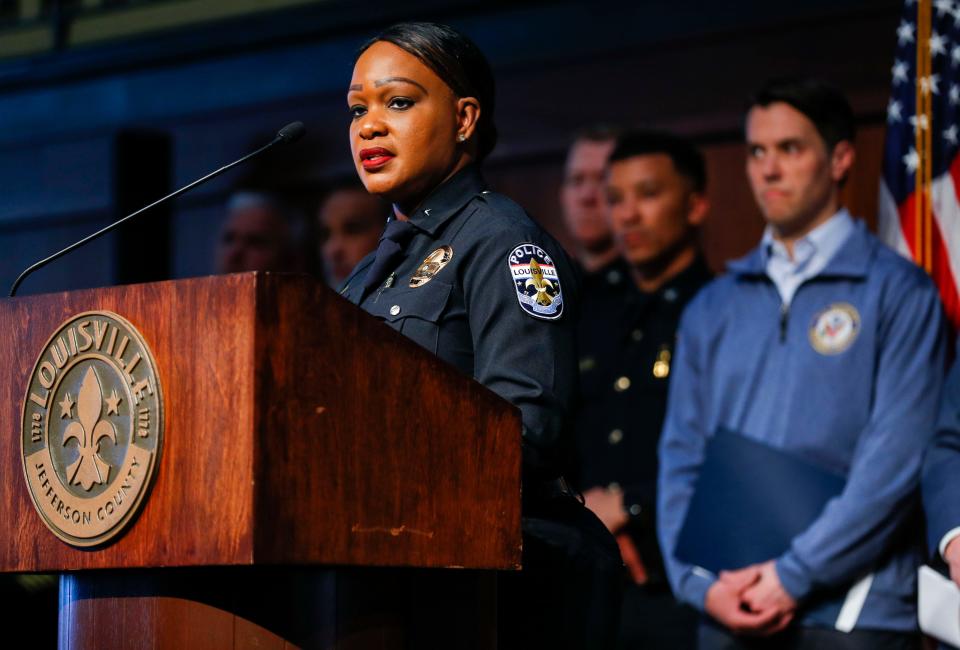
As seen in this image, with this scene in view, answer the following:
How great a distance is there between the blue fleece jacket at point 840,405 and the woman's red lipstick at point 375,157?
197 cm

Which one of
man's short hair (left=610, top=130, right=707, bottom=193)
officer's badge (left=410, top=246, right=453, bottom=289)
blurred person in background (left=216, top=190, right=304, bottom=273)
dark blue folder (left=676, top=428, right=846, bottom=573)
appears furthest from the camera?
blurred person in background (left=216, top=190, right=304, bottom=273)

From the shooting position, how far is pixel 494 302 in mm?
2244

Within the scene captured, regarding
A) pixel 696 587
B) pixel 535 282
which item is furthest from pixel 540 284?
pixel 696 587

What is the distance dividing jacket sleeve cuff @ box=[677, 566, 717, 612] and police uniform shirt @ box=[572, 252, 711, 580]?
0.41 m

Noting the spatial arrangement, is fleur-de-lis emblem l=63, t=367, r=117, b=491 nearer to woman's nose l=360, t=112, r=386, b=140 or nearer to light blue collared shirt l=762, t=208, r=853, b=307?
woman's nose l=360, t=112, r=386, b=140

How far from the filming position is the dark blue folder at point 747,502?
406cm

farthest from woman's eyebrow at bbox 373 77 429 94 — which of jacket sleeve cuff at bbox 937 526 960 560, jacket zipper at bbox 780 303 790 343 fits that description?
jacket zipper at bbox 780 303 790 343

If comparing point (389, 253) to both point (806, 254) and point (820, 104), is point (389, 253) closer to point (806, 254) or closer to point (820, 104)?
point (806, 254)

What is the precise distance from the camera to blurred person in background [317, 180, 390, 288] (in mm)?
5949

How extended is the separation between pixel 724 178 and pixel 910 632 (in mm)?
1738

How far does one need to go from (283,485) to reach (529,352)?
55 cm

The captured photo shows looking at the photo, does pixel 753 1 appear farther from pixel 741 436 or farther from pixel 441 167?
pixel 441 167

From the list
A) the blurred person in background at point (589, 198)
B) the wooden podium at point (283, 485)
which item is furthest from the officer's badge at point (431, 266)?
the blurred person in background at point (589, 198)

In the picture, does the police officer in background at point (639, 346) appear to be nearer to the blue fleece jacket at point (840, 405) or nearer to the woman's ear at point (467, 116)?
the blue fleece jacket at point (840, 405)
